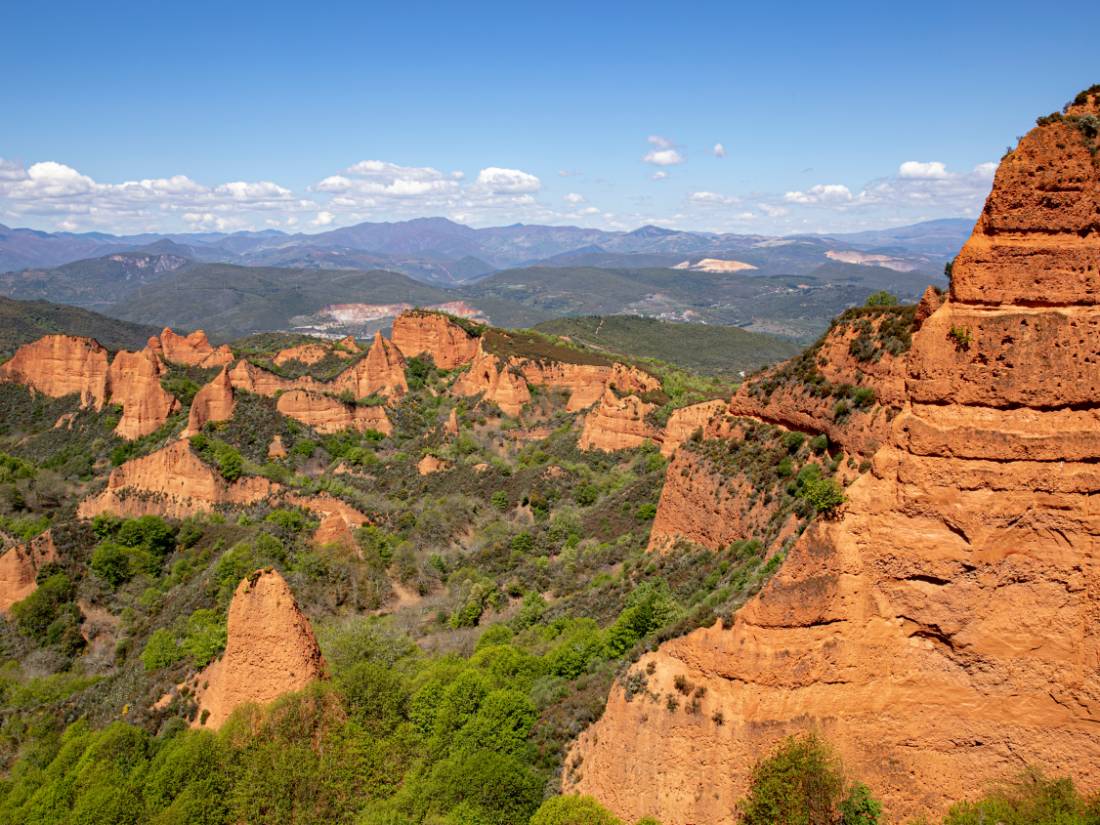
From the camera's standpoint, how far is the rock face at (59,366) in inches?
3091

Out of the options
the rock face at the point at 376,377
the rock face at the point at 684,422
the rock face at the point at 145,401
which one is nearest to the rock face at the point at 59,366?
the rock face at the point at 145,401

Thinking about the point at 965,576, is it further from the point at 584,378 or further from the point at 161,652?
the point at 584,378

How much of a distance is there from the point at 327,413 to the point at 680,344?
4962 inches

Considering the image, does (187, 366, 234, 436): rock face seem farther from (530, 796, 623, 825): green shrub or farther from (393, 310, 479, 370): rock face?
(530, 796, 623, 825): green shrub

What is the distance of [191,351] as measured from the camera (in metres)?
90.2

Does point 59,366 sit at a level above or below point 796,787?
below

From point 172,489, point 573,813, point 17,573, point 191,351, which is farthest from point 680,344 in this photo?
point 573,813

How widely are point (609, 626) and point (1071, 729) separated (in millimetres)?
17059

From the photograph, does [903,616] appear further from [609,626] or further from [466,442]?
[466,442]

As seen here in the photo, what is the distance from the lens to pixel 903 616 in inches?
742

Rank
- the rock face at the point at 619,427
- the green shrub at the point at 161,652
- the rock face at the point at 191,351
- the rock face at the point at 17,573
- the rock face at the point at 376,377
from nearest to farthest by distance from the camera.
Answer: the green shrub at the point at 161,652 → the rock face at the point at 17,573 → the rock face at the point at 619,427 → the rock face at the point at 376,377 → the rock face at the point at 191,351

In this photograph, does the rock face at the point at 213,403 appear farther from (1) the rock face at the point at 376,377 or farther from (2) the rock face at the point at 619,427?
(2) the rock face at the point at 619,427

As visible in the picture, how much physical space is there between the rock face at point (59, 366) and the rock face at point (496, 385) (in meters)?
37.7

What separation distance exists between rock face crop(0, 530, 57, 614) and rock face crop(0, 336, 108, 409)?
120 feet
